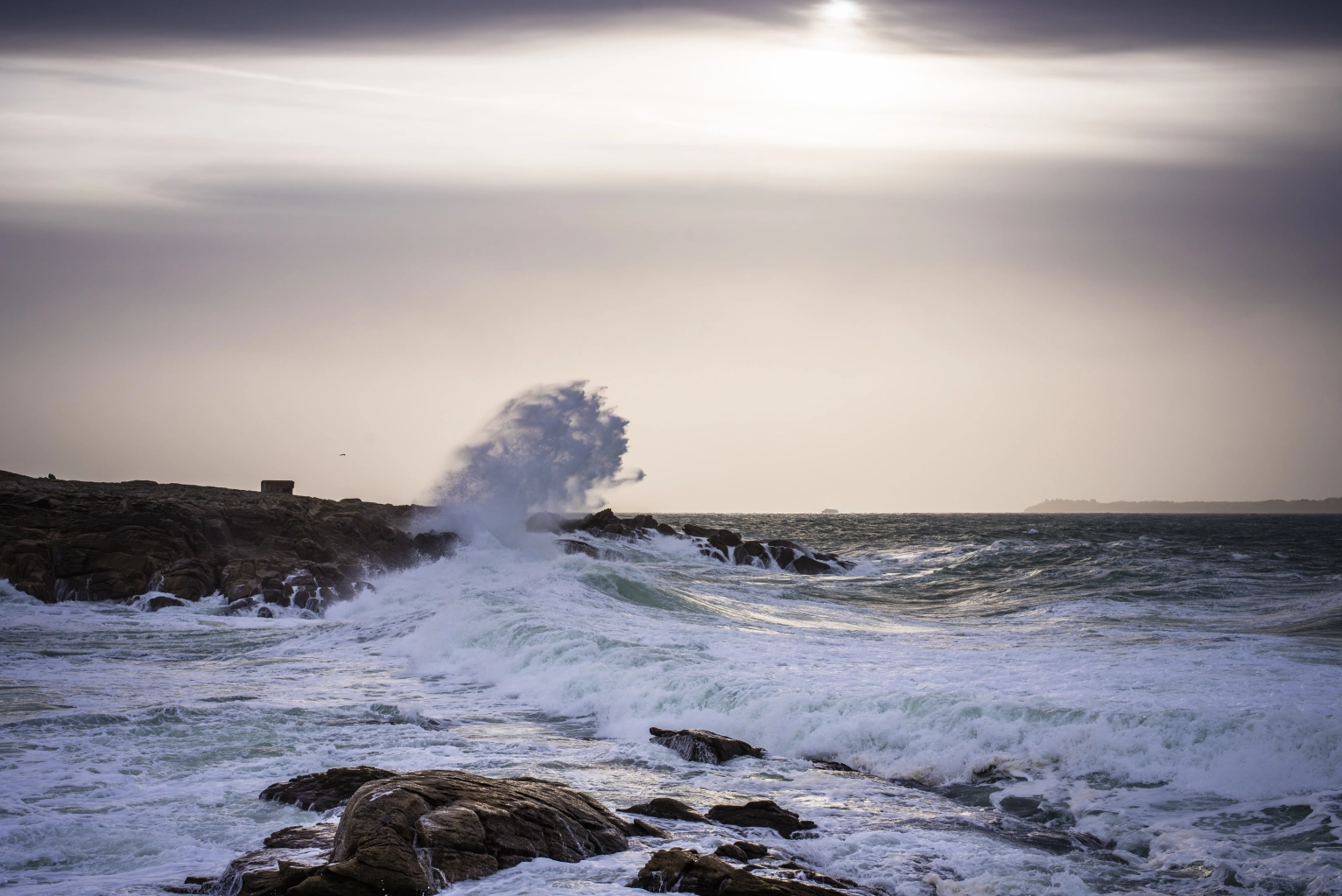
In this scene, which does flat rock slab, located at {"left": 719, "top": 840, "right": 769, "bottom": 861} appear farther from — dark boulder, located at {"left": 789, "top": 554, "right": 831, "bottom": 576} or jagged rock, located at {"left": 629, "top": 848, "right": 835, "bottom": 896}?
dark boulder, located at {"left": 789, "top": 554, "right": 831, "bottom": 576}

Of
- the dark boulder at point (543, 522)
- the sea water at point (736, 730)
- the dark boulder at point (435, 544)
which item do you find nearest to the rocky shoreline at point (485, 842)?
the sea water at point (736, 730)

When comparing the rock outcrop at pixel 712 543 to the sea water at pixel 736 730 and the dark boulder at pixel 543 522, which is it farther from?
the sea water at pixel 736 730

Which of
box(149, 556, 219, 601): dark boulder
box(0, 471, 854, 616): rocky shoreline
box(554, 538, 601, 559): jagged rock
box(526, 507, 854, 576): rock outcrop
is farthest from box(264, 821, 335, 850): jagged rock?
box(526, 507, 854, 576): rock outcrop

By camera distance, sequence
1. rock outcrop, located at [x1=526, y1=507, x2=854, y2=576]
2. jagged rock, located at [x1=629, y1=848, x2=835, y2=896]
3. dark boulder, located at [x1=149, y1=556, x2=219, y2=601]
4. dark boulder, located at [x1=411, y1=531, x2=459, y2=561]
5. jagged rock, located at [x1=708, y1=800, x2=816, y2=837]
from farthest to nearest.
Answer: rock outcrop, located at [x1=526, y1=507, x2=854, y2=576], dark boulder, located at [x1=411, y1=531, x2=459, y2=561], dark boulder, located at [x1=149, y1=556, x2=219, y2=601], jagged rock, located at [x1=708, y1=800, x2=816, y2=837], jagged rock, located at [x1=629, y1=848, x2=835, y2=896]

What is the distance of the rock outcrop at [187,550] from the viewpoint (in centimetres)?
2120

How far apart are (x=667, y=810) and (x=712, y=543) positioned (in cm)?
3460

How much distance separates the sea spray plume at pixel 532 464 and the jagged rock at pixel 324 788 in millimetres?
23203

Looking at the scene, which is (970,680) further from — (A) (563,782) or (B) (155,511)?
(B) (155,511)

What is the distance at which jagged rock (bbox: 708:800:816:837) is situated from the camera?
21.7ft

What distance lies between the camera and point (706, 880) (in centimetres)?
518

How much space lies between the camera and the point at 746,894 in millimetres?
5031

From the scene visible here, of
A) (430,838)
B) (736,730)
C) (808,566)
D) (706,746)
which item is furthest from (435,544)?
(430,838)

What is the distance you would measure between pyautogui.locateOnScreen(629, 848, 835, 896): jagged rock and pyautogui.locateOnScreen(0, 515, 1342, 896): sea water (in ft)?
0.68

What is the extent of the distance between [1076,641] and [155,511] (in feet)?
69.9
